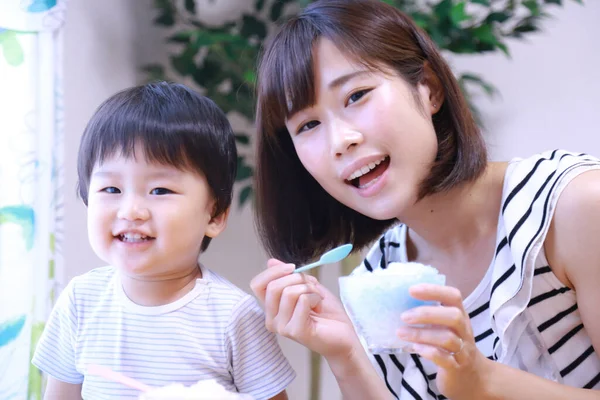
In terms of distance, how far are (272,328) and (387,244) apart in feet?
1.72

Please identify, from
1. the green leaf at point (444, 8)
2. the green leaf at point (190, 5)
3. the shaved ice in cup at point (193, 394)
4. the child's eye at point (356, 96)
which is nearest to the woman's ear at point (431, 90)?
the child's eye at point (356, 96)

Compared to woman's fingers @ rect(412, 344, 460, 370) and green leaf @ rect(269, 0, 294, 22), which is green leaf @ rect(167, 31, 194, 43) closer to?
green leaf @ rect(269, 0, 294, 22)

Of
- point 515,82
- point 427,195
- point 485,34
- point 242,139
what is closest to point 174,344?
point 427,195

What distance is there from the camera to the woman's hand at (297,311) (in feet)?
3.16

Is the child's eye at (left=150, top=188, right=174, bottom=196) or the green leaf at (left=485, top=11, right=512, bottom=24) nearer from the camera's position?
the child's eye at (left=150, top=188, right=174, bottom=196)

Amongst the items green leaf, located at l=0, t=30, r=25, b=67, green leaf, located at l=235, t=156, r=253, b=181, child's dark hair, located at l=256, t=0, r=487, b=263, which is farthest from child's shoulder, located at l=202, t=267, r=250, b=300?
green leaf, located at l=235, t=156, r=253, b=181

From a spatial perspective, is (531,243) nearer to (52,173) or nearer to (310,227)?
(310,227)

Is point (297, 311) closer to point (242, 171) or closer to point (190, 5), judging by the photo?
point (242, 171)

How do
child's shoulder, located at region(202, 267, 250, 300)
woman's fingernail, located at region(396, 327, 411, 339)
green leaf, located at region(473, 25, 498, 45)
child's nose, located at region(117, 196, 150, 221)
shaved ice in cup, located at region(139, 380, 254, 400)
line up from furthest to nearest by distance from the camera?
green leaf, located at region(473, 25, 498, 45) < child's shoulder, located at region(202, 267, 250, 300) < child's nose, located at region(117, 196, 150, 221) < woman's fingernail, located at region(396, 327, 411, 339) < shaved ice in cup, located at region(139, 380, 254, 400)

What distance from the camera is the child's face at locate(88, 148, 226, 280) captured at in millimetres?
952

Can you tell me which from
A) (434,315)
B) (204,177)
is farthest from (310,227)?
(434,315)

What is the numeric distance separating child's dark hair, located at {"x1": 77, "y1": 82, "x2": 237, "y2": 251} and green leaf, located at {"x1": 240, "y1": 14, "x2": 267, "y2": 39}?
106 centimetres

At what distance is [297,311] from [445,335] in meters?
0.28

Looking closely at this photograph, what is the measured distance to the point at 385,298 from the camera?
0.78m
